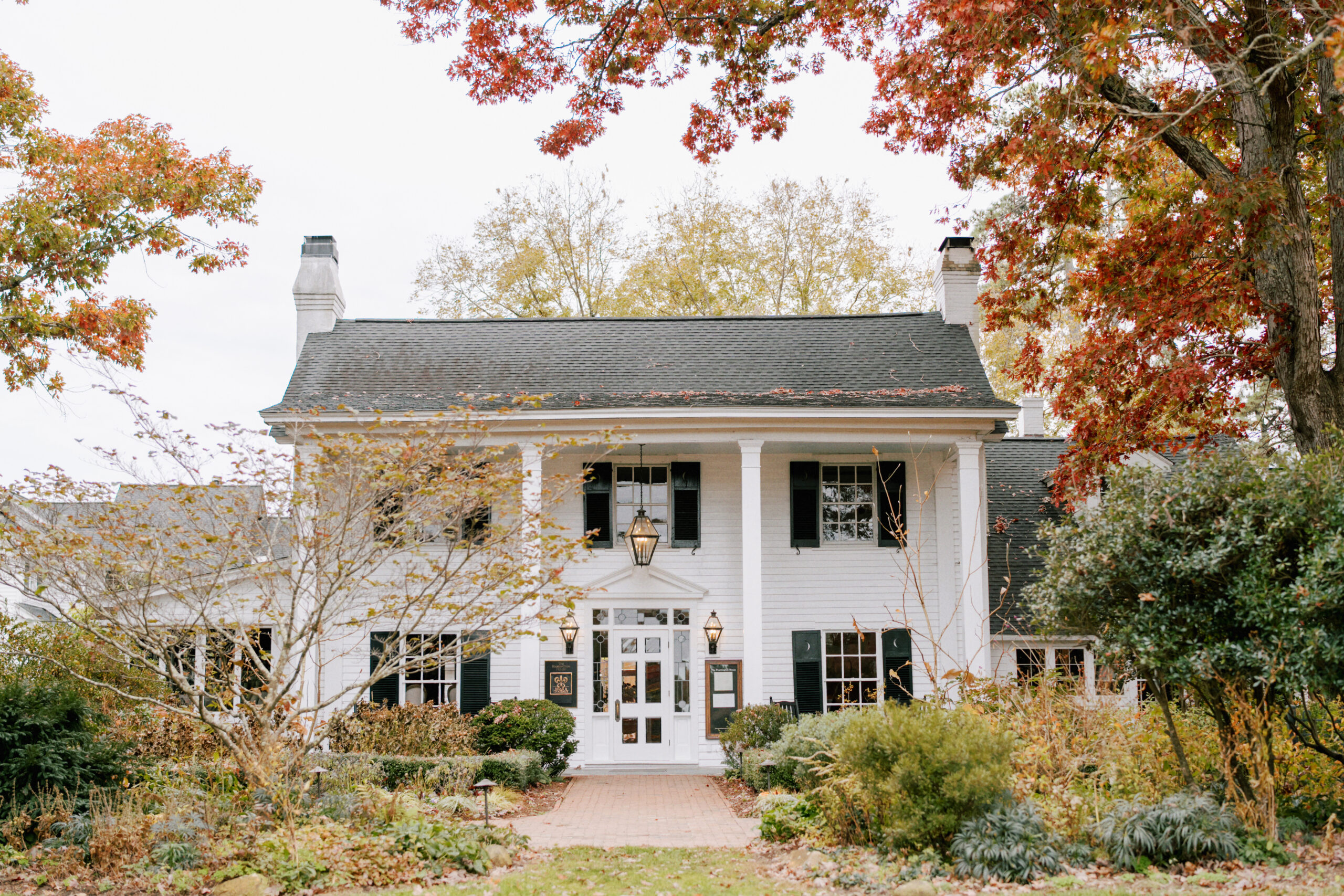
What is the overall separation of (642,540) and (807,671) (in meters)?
3.20

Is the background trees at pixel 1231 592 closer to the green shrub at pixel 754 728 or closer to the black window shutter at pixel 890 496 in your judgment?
the green shrub at pixel 754 728

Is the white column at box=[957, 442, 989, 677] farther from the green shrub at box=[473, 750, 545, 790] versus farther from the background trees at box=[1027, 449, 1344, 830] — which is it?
the green shrub at box=[473, 750, 545, 790]

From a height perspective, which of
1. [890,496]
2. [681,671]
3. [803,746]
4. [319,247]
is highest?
[319,247]

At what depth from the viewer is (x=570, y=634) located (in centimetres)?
1473

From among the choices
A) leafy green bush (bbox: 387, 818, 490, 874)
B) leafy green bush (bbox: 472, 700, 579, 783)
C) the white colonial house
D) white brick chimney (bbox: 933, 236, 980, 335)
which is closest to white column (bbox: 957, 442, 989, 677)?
the white colonial house

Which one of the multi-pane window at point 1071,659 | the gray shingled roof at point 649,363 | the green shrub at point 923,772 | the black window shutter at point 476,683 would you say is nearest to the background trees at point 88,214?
the gray shingled roof at point 649,363

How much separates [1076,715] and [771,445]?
21.3ft

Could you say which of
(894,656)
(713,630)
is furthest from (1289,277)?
(713,630)

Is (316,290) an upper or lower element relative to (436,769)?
→ upper

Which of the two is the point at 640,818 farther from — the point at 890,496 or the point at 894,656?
the point at 890,496

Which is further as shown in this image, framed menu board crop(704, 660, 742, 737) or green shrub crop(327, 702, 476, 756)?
framed menu board crop(704, 660, 742, 737)

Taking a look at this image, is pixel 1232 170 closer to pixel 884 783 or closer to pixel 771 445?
pixel 771 445

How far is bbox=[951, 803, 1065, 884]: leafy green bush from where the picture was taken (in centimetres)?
676

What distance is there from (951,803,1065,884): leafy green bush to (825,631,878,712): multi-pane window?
7.83 meters
